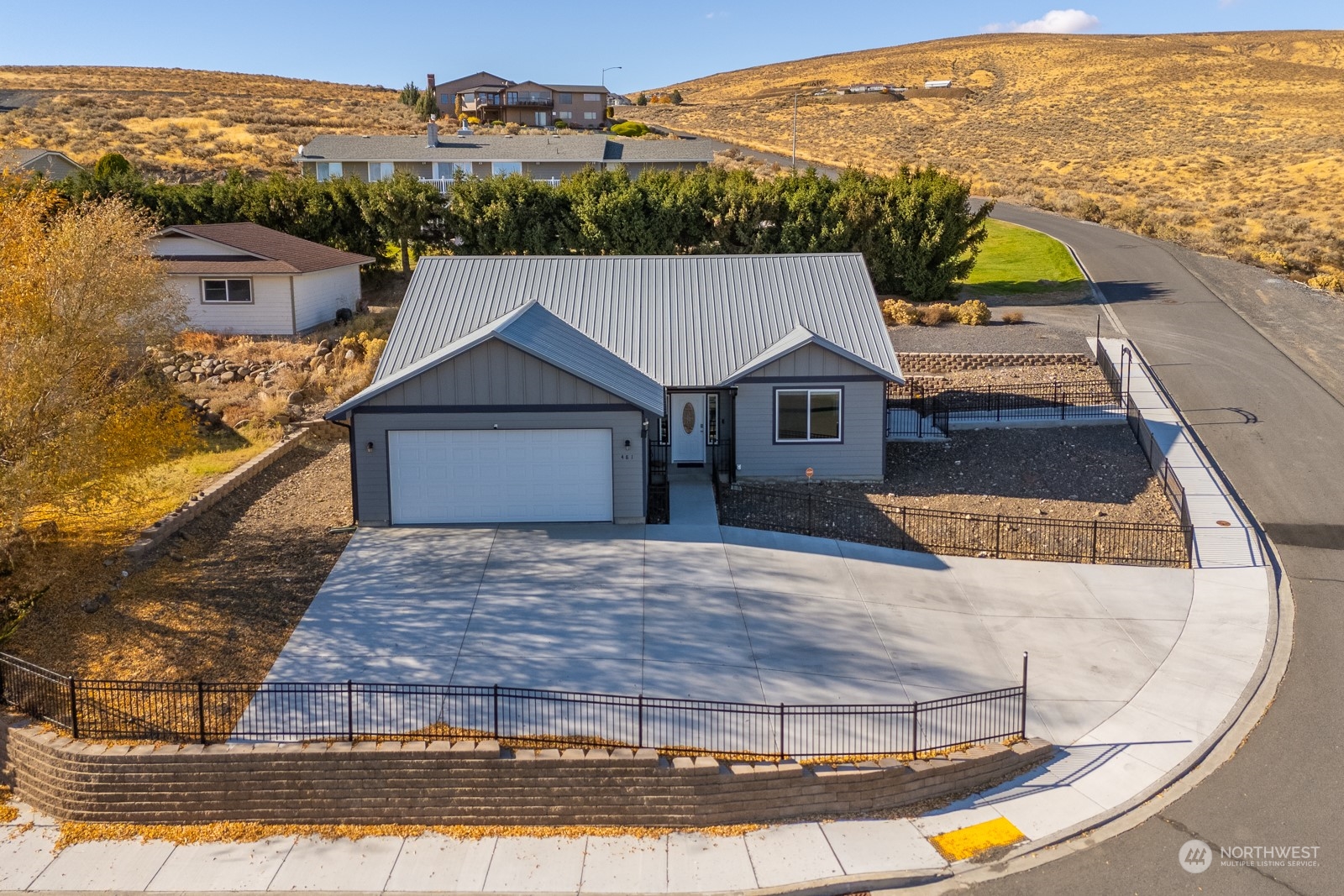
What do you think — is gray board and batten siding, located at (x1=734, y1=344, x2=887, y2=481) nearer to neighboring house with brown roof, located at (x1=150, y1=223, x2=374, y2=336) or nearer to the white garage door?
the white garage door

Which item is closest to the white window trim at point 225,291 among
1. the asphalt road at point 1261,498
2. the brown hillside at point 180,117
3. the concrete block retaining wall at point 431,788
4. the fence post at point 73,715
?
the fence post at point 73,715

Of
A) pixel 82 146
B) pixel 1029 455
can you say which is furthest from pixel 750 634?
pixel 82 146

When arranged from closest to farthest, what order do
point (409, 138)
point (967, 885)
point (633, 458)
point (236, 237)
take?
1. point (967, 885)
2. point (633, 458)
3. point (236, 237)
4. point (409, 138)

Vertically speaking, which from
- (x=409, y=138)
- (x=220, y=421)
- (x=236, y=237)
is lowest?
(x=220, y=421)

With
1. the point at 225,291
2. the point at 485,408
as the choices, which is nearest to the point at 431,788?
the point at 485,408

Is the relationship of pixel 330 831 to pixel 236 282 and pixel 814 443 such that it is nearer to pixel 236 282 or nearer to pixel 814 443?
pixel 814 443

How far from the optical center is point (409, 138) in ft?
225

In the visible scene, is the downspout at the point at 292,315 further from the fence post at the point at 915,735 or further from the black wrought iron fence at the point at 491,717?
the fence post at the point at 915,735

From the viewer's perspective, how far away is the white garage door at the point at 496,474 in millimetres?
22547

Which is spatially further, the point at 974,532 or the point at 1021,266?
the point at 1021,266

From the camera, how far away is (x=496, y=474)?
22641mm

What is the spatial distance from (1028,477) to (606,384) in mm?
10500

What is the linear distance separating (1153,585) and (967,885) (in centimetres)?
1009

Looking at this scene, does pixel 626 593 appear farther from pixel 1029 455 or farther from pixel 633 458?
pixel 1029 455
